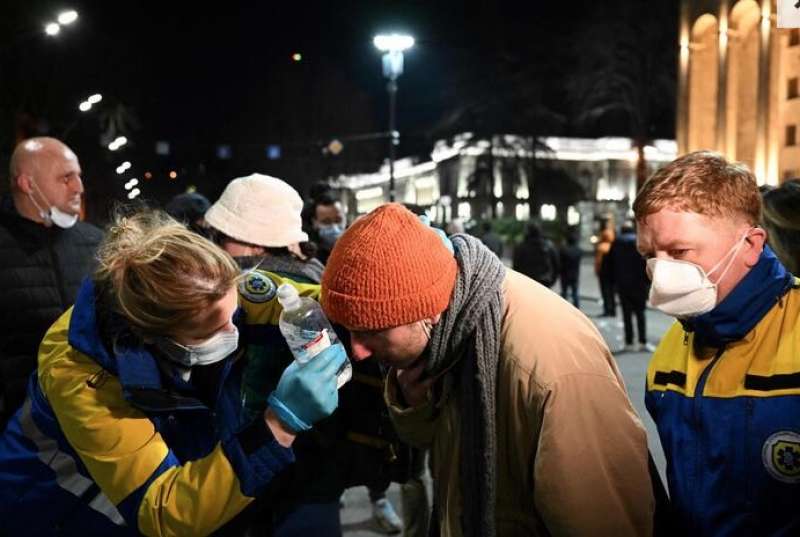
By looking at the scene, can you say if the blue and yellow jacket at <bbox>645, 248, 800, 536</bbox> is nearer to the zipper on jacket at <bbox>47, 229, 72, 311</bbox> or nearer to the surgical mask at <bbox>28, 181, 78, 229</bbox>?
the zipper on jacket at <bbox>47, 229, 72, 311</bbox>

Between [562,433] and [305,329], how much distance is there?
0.96m

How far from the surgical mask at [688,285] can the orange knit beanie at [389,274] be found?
803 millimetres

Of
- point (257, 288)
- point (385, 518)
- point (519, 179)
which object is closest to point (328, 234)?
point (385, 518)

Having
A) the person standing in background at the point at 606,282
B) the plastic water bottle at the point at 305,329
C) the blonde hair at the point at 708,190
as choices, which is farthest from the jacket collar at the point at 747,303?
the person standing in background at the point at 606,282

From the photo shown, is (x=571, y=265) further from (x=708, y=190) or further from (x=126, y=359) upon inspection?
(x=126, y=359)

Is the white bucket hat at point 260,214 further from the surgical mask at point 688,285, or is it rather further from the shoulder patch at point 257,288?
the surgical mask at point 688,285

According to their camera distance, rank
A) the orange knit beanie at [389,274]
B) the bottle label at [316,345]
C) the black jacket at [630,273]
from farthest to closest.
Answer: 1. the black jacket at [630,273]
2. the bottle label at [316,345]
3. the orange knit beanie at [389,274]

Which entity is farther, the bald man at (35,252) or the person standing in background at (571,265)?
the person standing in background at (571,265)

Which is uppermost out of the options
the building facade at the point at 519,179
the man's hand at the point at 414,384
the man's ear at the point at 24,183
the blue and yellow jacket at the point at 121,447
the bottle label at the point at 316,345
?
the man's ear at the point at 24,183

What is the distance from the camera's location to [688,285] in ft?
7.93

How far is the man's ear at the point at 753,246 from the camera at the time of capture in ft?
7.89

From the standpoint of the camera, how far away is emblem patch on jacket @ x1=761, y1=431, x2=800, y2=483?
7.04ft

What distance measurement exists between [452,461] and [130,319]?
42.9 inches

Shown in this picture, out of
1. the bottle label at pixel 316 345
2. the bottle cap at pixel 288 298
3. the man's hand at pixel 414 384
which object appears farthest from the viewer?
the bottle cap at pixel 288 298
